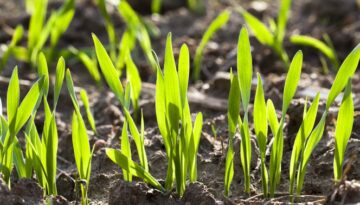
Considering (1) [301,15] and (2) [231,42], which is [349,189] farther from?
(1) [301,15]

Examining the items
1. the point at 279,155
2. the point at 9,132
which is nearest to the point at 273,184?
the point at 279,155

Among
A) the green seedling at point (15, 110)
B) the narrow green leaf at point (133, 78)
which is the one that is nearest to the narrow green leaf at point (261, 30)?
the narrow green leaf at point (133, 78)

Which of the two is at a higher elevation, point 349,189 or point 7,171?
point 349,189

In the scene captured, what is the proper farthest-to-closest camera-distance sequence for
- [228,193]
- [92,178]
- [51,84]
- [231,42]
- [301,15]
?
1. [301,15]
2. [231,42]
3. [51,84]
4. [92,178]
5. [228,193]

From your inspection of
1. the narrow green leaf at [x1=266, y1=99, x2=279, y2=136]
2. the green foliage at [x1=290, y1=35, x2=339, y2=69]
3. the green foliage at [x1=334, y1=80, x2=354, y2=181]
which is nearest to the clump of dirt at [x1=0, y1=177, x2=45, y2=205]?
the narrow green leaf at [x1=266, y1=99, x2=279, y2=136]

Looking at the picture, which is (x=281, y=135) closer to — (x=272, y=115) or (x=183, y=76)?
(x=272, y=115)

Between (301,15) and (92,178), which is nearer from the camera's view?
(92,178)
